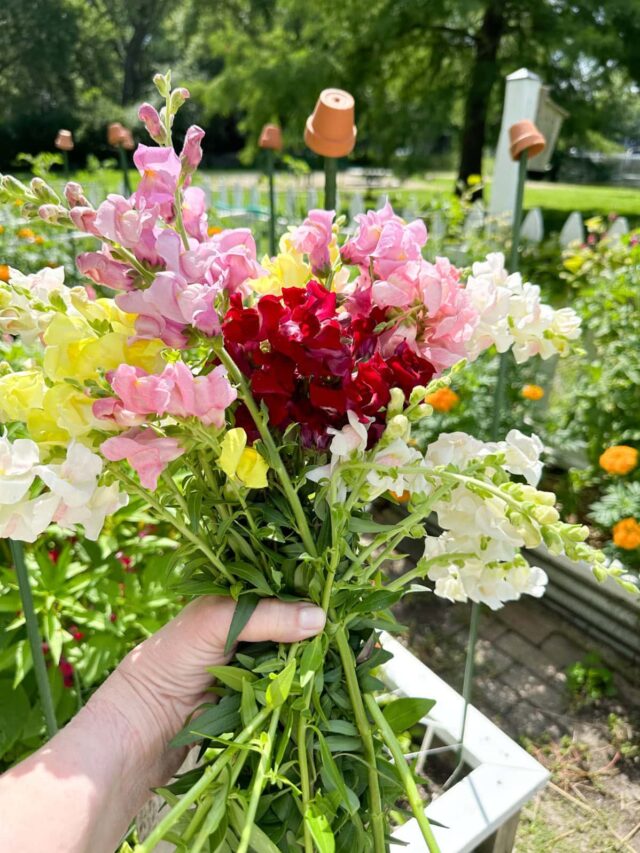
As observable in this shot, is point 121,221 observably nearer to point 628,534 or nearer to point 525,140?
point 525,140

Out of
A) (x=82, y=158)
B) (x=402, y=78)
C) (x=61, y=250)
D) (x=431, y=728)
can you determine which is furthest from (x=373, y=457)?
(x=82, y=158)

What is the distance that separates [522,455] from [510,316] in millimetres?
162

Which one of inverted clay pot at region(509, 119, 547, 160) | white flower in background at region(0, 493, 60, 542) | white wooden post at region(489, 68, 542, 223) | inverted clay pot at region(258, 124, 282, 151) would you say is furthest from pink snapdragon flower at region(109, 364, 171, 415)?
white wooden post at region(489, 68, 542, 223)

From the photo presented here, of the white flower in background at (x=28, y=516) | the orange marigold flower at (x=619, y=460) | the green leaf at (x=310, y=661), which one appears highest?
the white flower in background at (x=28, y=516)

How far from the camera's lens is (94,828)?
682 mm

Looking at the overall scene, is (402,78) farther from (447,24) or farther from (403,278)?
(403,278)

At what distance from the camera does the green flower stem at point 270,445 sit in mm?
554

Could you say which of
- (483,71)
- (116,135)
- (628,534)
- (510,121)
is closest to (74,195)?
(628,534)

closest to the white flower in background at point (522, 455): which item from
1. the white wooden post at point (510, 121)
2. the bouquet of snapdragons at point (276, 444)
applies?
the bouquet of snapdragons at point (276, 444)

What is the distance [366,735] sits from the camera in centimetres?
70

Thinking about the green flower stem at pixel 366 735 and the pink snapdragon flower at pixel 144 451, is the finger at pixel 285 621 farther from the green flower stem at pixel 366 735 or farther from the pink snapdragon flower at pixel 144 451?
the pink snapdragon flower at pixel 144 451

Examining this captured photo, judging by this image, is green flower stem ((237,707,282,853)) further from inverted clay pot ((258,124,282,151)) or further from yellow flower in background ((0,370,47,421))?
inverted clay pot ((258,124,282,151))

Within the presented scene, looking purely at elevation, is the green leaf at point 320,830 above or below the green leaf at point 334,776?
below

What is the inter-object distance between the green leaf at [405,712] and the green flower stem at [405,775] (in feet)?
0.14
